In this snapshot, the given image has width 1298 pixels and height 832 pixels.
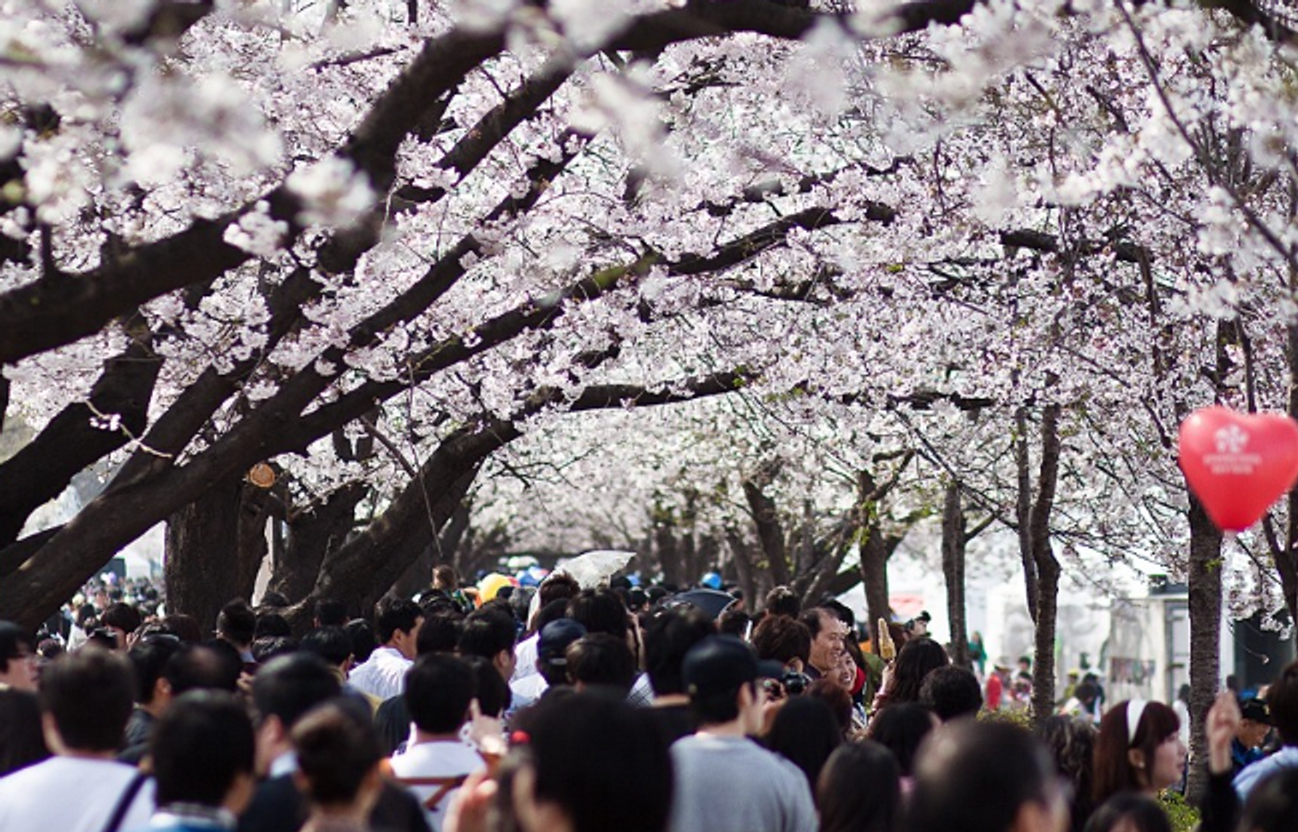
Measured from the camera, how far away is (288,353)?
353 inches

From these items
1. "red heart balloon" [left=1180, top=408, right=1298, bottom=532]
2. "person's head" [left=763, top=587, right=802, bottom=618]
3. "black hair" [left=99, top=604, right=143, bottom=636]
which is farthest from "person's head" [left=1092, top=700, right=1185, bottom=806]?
"black hair" [left=99, top=604, right=143, bottom=636]

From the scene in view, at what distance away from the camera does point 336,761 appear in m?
4.22

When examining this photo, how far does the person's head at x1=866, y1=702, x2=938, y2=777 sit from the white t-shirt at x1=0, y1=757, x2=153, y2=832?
251cm

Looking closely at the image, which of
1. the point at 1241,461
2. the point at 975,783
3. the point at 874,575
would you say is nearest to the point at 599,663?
the point at 1241,461

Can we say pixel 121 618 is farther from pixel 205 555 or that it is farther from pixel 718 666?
pixel 718 666

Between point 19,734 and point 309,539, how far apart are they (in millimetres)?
10906

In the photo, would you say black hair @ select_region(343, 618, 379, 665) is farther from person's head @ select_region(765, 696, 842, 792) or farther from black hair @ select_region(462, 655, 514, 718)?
person's head @ select_region(765, 696, 842, 792)

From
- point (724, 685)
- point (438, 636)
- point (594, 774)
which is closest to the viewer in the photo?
point (594, 774)

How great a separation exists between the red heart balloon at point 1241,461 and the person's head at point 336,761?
3.86 m

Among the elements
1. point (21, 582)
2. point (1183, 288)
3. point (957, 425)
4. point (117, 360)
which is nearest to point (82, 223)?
point (117, 360)

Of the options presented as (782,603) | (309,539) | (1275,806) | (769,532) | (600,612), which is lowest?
(1275,806)

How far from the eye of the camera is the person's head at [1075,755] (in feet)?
20.1

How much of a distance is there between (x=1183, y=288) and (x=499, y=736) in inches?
218

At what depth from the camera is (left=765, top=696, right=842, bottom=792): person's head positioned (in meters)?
6.01
